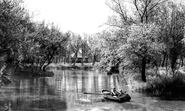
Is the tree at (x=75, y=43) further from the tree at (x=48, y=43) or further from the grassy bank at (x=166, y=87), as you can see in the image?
the grassy bank at (x=166, y=87)

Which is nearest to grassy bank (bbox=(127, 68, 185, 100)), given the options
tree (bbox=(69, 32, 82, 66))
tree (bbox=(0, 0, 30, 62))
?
tree (bbox=(0, 0, 30, 62))

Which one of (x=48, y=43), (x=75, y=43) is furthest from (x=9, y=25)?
(x=75, y=43)

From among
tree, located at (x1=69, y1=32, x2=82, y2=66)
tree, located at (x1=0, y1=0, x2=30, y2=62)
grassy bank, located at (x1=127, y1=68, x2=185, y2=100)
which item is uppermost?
tree, located at (x1=69, y1=32, x2=82, y2=66)

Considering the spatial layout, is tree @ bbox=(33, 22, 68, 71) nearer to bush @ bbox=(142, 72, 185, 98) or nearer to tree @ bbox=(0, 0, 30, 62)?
tree @ bbox=(0, 0, 30, 62)

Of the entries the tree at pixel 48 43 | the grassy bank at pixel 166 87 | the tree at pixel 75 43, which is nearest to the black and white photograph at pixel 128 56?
the grassy bank at pixel 166 87

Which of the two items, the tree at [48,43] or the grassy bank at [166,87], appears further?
the tree at [48,43]

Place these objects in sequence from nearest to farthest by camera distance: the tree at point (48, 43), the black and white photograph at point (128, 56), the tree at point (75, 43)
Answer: the black and white photograph at point (128, 56) < the tree at point (48, 43) < the tree at point (75, 43)

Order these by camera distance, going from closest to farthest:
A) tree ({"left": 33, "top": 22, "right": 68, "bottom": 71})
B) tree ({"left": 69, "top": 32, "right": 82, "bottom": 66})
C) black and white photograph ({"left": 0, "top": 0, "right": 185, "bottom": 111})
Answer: black and white photograph ({"left": 0, "top": 0, "right": 185, "bottom": 111}) → tree ({"left": 33, "top": 22, "right": 68, "bottom": 71}) → tree ({"left": 69, "top": 32, "right": 82, "bottom": 66})

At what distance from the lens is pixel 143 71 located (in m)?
30.2

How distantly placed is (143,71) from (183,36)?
652 centimetres

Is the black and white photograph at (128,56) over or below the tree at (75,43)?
below

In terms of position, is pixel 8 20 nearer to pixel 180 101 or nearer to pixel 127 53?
pixel 127 53

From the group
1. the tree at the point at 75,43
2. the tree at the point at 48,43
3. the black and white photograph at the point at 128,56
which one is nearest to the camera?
the black and white photograph at the point at 128,56

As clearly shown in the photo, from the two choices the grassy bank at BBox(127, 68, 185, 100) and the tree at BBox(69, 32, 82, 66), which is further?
the tree at BBox(69, 32, 82, 66)
